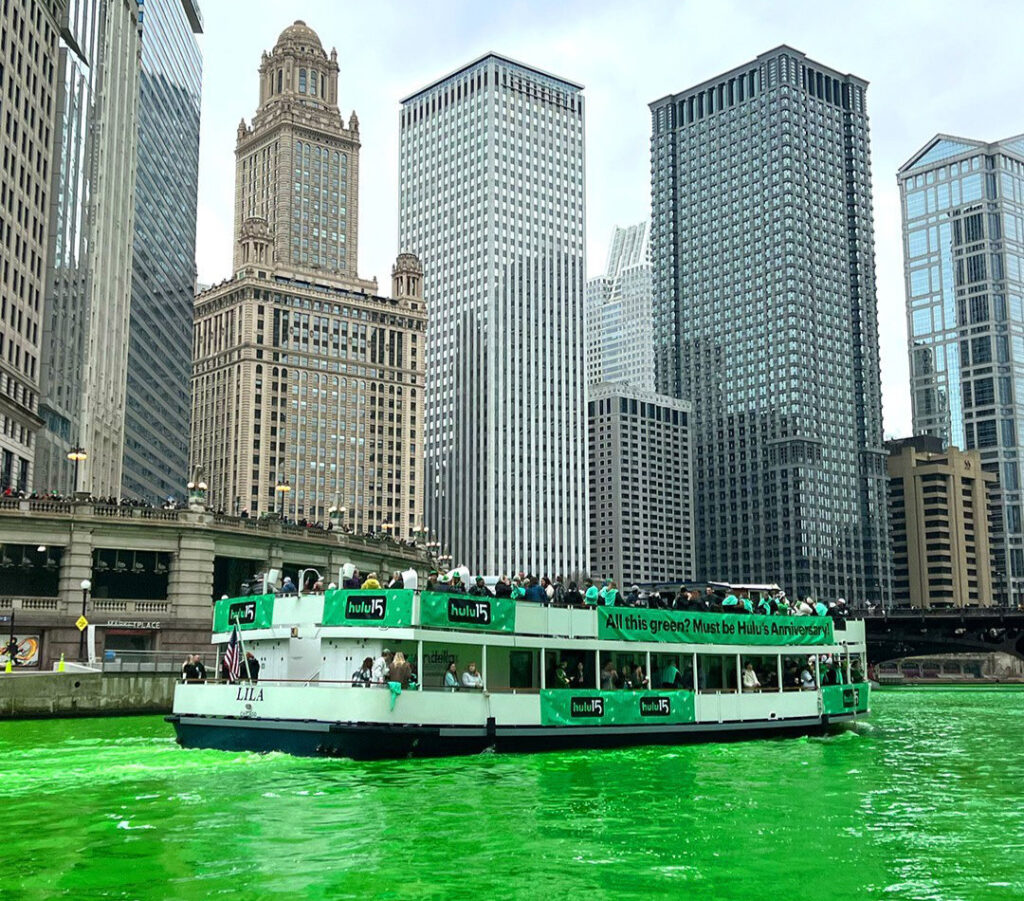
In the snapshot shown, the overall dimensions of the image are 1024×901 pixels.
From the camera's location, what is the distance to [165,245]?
165750mm

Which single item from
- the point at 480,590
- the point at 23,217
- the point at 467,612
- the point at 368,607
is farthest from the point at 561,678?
the point at 23,217

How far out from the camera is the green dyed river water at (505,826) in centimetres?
1836

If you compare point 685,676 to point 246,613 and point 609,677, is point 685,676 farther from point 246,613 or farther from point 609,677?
point 246,613

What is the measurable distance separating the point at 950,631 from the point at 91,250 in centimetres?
8914

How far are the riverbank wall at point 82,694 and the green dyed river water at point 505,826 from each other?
41.5 ft

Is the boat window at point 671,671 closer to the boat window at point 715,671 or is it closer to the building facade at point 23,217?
the boat window at point 715,671

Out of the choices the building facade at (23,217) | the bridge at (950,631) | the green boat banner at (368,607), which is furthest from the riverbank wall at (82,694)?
the bridge at (950,631)

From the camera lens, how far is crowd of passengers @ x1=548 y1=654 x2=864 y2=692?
124 ft

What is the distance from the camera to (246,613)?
37.0 metres

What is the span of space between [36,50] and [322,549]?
49651mm

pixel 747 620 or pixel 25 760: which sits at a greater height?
pixel 747 620

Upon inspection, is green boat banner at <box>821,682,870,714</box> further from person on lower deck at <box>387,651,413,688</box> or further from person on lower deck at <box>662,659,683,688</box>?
person on lower deck at <box>387,651,413,688</box>

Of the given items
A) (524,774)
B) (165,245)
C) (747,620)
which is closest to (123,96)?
(165,245)

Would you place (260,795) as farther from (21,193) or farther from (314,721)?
(21,193)
